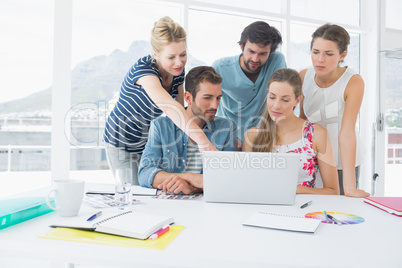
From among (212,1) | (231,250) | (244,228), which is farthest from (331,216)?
(212,1)

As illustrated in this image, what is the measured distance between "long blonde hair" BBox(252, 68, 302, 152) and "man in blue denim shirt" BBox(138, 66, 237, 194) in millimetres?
157

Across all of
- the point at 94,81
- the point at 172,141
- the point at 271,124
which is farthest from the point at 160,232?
the point at 94,81

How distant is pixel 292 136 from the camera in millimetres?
1959

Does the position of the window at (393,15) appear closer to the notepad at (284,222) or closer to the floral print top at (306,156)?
the floral print top at (306,156)

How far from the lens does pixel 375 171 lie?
303 cm

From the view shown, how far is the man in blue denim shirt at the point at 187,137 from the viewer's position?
1804mm

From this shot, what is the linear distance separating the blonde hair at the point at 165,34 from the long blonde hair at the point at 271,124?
65 cm

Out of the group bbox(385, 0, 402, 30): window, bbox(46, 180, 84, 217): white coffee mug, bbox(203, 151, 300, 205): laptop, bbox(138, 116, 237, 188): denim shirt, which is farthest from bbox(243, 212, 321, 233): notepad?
bbox(385, 0, 402, 30): window

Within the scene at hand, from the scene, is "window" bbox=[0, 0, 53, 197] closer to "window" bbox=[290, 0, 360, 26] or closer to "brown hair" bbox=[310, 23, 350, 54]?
"brown hair" bbox=[310, 23, 350, 54]

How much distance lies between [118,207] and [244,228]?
1.47 feet

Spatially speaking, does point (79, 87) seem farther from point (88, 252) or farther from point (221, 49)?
point (88, 252)

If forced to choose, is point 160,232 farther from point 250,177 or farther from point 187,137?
point 187,137

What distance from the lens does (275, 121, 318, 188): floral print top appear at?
187 centimetres

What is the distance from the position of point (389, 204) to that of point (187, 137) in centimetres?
113
